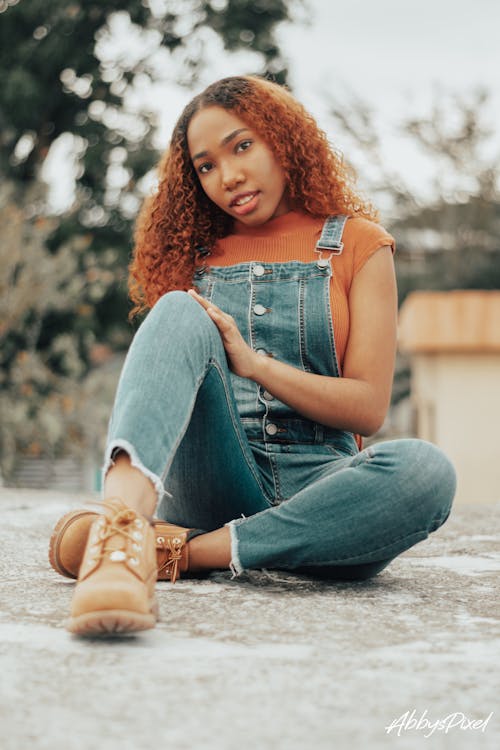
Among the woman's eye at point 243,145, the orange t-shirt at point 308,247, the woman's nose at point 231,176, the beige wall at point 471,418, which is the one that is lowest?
the beige wall at point 471,418

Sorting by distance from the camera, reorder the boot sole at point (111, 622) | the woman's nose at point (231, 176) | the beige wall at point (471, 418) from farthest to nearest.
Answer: the beige wall at point (471, 418) → the woman's nose at point (231, 176) → the boot sole at point (111, 622)

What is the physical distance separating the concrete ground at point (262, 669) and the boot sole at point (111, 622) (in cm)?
2

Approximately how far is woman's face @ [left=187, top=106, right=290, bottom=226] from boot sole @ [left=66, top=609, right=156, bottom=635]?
1074 mm

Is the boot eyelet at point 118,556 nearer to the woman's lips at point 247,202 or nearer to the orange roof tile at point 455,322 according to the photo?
the woman's lips at point 247,202

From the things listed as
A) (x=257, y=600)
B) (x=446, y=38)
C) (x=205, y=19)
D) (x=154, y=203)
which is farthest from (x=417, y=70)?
(x=257, y=600)

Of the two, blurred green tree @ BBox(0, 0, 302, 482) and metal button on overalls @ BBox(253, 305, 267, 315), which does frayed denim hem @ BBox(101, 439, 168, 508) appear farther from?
blurred green tree @ BBox(0, 0, 302, 482)

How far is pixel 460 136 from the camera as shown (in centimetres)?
1498

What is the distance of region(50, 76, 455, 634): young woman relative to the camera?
5.27 ft

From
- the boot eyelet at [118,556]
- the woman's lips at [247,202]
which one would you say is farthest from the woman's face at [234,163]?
the boot eyelet at [118,556]

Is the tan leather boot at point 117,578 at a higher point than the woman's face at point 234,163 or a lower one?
lower

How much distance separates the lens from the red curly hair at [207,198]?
2.19 metres

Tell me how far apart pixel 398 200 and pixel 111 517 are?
1449 centimetres
